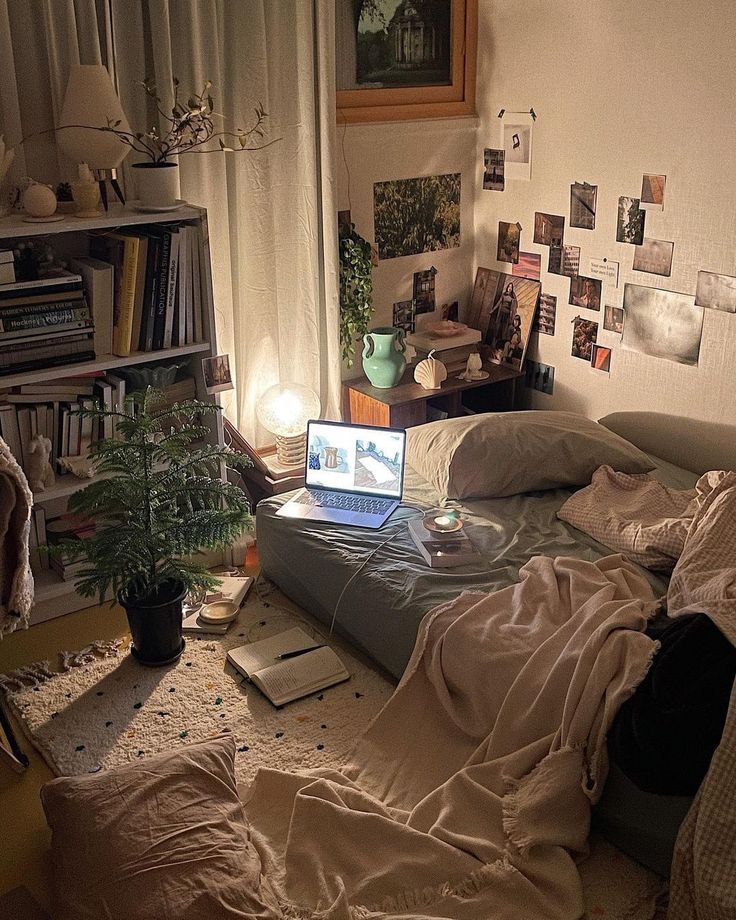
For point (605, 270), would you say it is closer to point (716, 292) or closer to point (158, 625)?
point (716, 292)

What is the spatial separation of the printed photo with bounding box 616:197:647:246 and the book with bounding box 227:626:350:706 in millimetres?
1732

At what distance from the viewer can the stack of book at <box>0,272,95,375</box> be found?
262cm

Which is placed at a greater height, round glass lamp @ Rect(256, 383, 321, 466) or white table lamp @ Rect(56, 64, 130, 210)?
white table lamp @ Rect(56, 64, 130, 210)

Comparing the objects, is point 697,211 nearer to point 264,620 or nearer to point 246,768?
point 264,620

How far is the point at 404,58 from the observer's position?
11.4ft

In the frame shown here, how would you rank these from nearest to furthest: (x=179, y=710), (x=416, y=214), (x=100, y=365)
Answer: (x=179, y=710), (x=100, y=365), (x=416, y=214)

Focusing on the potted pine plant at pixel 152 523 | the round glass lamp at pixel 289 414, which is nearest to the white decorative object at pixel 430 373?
the round glass lamp at pixel 289 414

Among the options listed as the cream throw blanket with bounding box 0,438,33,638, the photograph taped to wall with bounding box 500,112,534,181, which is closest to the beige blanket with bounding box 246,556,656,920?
the cream throw blanket with bounding box 0,438,33,638

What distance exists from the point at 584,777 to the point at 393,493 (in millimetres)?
1147

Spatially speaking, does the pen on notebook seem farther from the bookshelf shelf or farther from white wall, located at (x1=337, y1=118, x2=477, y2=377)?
white wall, located at (x1=337, y1=118, x2=477, y2=377)

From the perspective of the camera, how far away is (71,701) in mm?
2486

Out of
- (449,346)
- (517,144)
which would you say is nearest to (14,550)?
(449,346)

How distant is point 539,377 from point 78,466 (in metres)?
1.83

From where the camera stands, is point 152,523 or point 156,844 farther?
point 152,523
